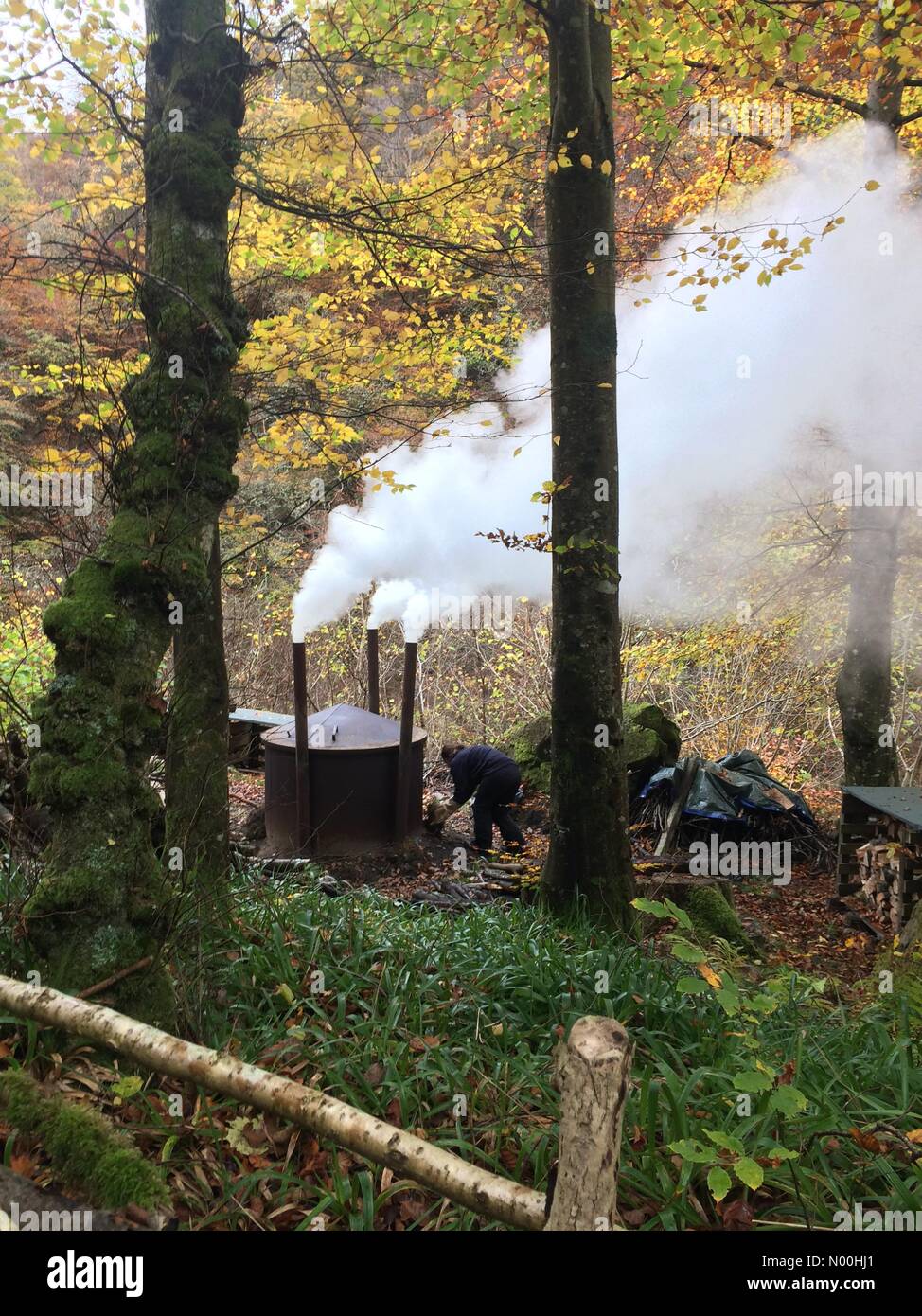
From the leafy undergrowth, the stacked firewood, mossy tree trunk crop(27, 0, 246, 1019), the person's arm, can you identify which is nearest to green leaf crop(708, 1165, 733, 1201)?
the leafy undergrowth

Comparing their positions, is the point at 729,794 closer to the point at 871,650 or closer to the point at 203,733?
the point at 871,650

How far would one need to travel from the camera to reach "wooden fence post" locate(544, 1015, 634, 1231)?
67.9 inches

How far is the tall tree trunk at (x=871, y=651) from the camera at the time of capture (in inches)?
354

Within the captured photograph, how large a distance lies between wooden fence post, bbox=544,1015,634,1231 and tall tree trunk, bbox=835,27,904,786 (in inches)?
327

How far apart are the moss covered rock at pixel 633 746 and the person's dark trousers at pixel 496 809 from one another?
95 cm

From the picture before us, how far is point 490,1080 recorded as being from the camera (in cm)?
299

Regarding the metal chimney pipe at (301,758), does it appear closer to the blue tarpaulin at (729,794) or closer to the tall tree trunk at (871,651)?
the blue tarpaulin at (729,794)

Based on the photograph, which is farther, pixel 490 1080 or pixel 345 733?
pixel 345 733

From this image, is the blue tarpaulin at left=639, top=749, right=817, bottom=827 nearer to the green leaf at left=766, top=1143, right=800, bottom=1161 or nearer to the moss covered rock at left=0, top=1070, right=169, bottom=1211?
the green leaf at left=766, top=1143, right=800, bottom=1161

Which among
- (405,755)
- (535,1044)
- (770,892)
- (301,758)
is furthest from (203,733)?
(770,892)

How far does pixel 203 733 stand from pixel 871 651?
730 cm

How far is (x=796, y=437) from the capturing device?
10367mm
